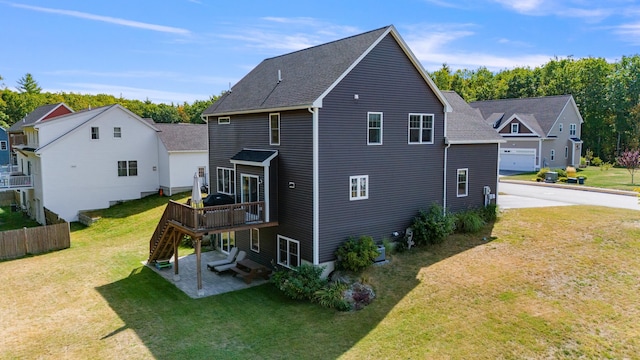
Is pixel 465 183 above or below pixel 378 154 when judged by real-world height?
below

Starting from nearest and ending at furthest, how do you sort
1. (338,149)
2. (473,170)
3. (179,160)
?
(338,149)
(473,170)
(179,160)

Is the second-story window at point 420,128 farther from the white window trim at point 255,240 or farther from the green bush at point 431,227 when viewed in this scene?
the white window trim at point 255,240

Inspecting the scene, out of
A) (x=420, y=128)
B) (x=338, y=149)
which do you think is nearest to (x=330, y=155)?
(x=338, y=149)

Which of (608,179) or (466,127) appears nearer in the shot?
(466,127)

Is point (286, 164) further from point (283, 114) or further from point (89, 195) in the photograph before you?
point (89, 195)

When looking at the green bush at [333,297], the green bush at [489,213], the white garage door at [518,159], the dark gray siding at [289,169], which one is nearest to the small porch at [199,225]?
the dark gray siding at [289,169]

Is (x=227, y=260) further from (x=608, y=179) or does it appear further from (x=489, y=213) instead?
(x=608, y=179)

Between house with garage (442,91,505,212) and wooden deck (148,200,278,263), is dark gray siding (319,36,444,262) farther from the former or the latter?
wooden deck (148,200,278,263)
